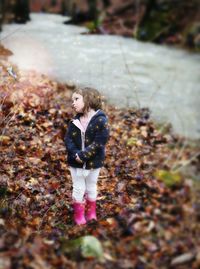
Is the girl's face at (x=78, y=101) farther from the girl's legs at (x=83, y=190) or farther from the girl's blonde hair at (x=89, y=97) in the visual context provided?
the girl's legs at (x=83, y=190)

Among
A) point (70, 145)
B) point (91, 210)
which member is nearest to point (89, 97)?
point (70, 145)

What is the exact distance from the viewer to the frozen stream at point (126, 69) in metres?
8.70

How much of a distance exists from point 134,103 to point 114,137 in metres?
1.77

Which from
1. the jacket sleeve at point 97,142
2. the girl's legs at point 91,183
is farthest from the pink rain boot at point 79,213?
the jacket sleeve at point 97,142

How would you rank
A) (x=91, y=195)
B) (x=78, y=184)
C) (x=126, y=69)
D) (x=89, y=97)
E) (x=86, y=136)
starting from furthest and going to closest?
(x=126, y=69), (x=91, y=195), (x=78, y=184), (x=86, y=136), (x=89, y=97)

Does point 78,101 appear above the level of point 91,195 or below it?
above

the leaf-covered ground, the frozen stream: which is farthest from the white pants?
the frozen stream

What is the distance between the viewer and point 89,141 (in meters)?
4.36

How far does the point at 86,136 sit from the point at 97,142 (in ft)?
0.44

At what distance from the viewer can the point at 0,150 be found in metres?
5.98

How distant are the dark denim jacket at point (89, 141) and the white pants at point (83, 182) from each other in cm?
8

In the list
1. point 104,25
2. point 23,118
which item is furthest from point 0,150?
point 104,25

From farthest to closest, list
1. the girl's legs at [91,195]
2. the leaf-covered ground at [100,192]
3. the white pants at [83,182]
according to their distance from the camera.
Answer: the girl's legs at [91,195]
the white pants at [83,182]
the leaf-covered ground at [100,192]

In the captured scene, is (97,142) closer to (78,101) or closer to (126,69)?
(78,101)
